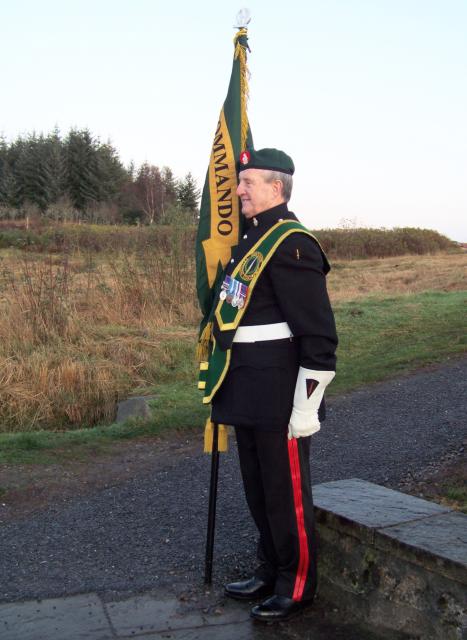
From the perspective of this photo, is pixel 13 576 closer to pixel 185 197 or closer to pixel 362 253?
pixel 185 197

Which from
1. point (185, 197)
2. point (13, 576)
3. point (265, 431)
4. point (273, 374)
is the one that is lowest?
point (13, 576)

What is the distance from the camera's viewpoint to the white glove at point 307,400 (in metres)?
3.42

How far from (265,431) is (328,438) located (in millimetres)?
3358

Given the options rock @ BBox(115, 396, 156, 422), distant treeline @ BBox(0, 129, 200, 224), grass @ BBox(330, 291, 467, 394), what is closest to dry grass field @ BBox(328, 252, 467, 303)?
grass @ BBox(330, 291, 467, 394)

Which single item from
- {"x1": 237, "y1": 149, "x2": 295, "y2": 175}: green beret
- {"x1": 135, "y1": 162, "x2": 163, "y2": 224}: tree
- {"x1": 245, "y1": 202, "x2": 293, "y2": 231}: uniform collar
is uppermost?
{"x1": 135, "y1": 162, "x2": 163, "y2": 224}: tree

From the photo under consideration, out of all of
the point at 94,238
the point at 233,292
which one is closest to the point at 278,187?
the point at 233,292

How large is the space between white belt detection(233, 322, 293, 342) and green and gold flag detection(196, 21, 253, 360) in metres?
0.46

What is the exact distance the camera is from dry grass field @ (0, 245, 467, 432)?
8.84 meters

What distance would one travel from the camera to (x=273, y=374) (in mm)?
3525

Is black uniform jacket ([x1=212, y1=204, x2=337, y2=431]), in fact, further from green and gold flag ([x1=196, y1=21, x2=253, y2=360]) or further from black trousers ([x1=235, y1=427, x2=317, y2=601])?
green and gold flag ([x1=196, y1=21, x2=253, y2=360])

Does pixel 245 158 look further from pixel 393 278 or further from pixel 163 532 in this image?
pixel 393 278

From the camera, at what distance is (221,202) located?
164 inches

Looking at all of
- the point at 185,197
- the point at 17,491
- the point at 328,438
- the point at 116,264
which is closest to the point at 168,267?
the point at 116,264

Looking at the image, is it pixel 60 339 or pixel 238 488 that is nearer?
pixel 238 488
